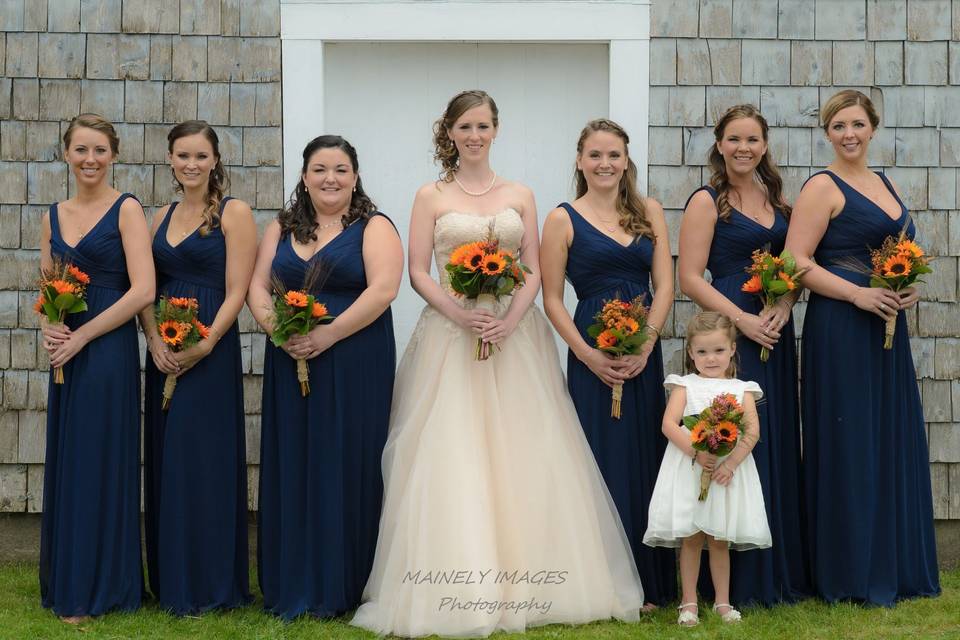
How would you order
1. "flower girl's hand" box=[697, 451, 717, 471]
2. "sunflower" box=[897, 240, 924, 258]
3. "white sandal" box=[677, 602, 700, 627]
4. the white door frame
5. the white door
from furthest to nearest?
the white door
the white door frame
"sunflower" box=[897, 240, 924, 258]
"white sandal" box=[677, 602, 700, 627]
"flower girl's hand" box=[697, 451, 717, 471]

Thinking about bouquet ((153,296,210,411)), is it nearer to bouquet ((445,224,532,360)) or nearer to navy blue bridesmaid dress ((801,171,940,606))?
bouquet ((445,224,532,360))

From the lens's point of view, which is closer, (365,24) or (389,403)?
(389,403)

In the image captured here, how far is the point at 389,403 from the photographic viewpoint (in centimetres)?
566

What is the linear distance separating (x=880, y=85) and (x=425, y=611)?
3.79 m

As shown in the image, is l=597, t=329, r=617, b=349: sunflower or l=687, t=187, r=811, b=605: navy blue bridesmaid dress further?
l=687, t=187, r=811, b=605: navy blue bridesmaid dress

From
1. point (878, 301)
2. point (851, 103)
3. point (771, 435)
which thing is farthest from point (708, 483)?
point (851, 103)

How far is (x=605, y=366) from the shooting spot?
555cm

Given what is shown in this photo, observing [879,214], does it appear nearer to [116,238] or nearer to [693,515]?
[693,515]

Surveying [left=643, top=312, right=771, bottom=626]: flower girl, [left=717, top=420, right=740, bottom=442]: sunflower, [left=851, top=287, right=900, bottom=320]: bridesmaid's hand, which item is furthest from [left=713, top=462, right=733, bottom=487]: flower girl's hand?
[left=851, top=287, right=900, bottom=320]: bridesmaid's hand

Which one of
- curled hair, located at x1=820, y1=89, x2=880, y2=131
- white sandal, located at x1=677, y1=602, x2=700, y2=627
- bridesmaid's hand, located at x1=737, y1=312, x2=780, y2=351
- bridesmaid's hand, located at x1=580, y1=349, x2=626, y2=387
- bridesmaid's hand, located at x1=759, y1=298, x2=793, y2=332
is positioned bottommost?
white sandal, located at x1=677, y1=602, x2=700, y2=627

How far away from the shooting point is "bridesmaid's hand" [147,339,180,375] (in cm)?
550

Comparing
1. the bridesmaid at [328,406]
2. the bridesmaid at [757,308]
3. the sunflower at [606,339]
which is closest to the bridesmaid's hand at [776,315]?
the bridesmaid at [757,308]

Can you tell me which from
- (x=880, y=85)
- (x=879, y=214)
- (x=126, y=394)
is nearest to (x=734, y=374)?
(x=879, y=214)

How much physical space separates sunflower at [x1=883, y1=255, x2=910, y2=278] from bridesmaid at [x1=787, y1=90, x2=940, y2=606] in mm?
130
